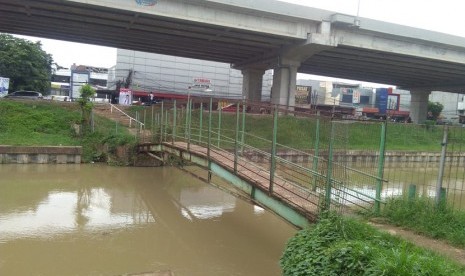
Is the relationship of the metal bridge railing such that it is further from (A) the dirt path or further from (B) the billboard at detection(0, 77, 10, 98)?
(B) the billboard at detection(0, 77, 10, 98)

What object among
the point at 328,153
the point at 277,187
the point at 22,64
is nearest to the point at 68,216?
the point at 277,187

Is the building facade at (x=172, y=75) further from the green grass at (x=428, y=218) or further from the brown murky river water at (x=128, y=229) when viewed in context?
the green grass at (x=428, y=218)

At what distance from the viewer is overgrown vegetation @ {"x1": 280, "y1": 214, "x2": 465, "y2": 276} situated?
412 centimetres

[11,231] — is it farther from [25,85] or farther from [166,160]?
[25,85]

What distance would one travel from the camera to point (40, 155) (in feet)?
55.6

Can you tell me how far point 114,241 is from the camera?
26.4 feet

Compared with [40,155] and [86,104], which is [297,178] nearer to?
[40,155]

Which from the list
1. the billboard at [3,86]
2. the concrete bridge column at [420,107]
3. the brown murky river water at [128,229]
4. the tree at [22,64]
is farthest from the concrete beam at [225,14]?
the concrete bridge column at [420,107]

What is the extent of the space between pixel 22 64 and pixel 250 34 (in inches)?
988

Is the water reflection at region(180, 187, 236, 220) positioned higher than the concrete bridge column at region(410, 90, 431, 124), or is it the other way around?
the concrete bridge column at region(410, 90, 431, 124)

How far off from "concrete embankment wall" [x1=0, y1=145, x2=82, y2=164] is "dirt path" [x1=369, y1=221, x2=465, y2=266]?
14163mm

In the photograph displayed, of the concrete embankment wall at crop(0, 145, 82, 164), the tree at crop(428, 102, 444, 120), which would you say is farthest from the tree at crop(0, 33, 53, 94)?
the tree at crop(428, 102, 444, 120)

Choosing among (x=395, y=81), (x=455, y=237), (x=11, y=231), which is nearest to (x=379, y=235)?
(x=455, y=237)

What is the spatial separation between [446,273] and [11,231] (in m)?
7.78
